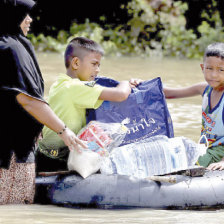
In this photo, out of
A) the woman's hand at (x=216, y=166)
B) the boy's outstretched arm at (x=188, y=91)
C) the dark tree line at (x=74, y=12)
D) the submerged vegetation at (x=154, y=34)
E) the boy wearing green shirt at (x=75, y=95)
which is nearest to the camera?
the boy wearing green shirt at (x=75, y=95)

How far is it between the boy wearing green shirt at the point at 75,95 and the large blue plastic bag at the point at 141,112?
12cm

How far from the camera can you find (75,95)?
3.82 m

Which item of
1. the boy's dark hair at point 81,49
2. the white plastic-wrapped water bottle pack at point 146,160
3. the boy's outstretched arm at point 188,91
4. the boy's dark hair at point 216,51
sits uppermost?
the boy's dark hair at point 216,51

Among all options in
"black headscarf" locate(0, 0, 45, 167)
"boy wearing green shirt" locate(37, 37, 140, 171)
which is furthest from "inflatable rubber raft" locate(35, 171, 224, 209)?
"black headscarf" locate(0, 0, 45, 167)

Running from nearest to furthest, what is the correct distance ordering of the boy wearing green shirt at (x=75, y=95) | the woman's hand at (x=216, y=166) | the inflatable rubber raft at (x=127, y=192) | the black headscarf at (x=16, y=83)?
the black headscarf at (x=16, y=83) → the inflatable rubber raft at (x=127, y=192) → the boy wearing green shirt at (x=75, y=95) → the woman's hand at (x=216, y=166)

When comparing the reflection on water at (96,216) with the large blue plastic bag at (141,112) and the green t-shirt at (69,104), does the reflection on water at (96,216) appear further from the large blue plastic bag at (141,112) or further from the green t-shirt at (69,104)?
the large blue plastic bag at (141,112)

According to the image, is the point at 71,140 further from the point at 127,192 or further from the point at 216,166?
the point at 216,166

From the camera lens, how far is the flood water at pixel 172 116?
11.6ft

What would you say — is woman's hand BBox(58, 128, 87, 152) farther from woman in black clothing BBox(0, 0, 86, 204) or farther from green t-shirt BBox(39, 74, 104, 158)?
green t-shirt BBox(39, 74, 104, 158)

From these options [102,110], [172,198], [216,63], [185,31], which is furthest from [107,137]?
[185,31]

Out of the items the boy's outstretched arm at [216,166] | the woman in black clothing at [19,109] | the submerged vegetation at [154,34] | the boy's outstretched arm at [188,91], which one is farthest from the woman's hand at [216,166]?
the submerged vegetation at [154,34]

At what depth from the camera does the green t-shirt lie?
12.5 feet

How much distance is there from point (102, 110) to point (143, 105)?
1.04ft

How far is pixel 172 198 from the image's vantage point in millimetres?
3740
